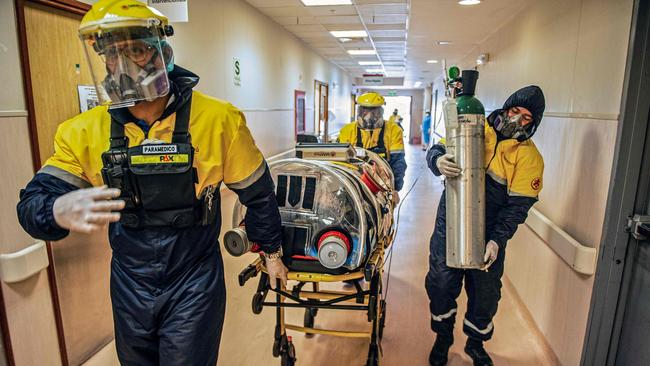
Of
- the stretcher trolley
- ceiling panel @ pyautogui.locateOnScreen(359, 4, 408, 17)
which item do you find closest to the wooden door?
the stretcher trolley

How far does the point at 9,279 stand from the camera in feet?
5.98

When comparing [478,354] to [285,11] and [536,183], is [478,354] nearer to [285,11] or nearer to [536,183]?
[536,183]

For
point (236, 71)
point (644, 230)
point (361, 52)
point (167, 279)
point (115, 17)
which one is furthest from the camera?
point (361, 52)

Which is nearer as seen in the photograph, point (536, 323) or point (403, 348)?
point (403, 348)

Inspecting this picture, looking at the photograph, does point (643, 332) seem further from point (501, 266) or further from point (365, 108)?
point (365, 108)

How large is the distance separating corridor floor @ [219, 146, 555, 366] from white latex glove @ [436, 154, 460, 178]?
1.22 meters

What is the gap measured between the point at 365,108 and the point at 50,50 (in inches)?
91.1

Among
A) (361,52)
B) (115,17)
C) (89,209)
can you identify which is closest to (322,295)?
(89,209)

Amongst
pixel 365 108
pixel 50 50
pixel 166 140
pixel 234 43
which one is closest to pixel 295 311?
pixel 365 108

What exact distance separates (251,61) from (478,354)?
13.8 feet

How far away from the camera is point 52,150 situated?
83.1 inches

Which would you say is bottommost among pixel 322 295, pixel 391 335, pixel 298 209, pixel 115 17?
pixel 391 335

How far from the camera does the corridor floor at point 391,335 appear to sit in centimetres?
253

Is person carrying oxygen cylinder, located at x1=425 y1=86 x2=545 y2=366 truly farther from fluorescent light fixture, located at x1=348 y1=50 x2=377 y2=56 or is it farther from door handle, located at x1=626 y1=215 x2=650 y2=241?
fluorescent light fixture, located at x1=348 y1=50 x2=377 y2=56
